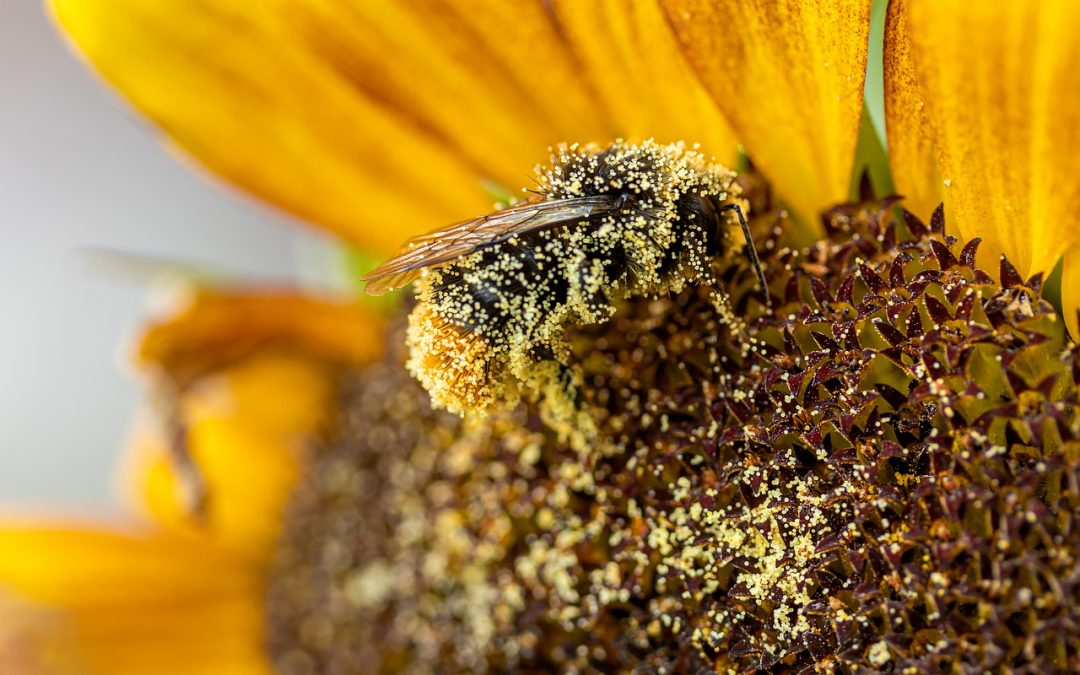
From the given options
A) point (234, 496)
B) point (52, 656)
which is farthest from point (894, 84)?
point (52, 656)

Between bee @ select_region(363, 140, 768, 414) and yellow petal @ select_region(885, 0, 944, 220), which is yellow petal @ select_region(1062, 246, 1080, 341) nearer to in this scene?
Answer: yellow petal @ select_region(885, 0, 944, 220)

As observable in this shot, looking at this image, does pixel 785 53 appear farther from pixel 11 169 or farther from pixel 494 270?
pixel 11 169

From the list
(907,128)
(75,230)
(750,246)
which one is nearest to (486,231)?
(750,246)

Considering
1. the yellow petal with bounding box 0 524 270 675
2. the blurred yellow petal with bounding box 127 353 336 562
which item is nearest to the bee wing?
the blurred yellow petal with bounding box 127 353 336 562

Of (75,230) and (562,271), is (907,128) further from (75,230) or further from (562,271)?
(75,230)

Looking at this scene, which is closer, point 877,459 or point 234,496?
point 877,459

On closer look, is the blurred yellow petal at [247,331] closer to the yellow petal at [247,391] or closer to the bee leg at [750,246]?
the yellow petal at [247,391]
